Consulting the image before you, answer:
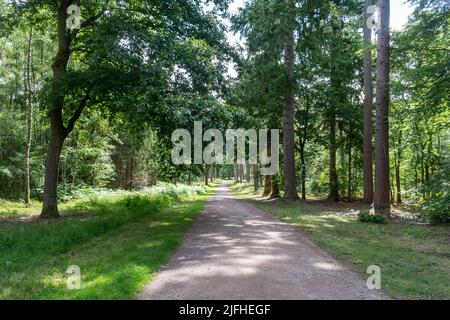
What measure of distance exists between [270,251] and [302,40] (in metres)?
16.1

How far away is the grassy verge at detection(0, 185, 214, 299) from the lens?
19.4 ft

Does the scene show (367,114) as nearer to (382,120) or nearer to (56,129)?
(382,120)

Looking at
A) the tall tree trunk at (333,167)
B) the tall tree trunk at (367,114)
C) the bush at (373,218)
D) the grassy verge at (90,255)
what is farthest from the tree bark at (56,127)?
the tall tree trunk at (333,167)

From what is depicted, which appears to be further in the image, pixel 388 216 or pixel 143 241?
pixel 388 216

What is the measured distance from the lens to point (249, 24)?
22.2 meters

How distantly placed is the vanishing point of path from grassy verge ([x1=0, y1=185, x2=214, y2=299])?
0.44 metres

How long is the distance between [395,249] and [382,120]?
7137 mm

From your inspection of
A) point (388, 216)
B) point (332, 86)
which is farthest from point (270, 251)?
point (332, 86)

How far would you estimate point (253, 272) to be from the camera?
662 centimetres

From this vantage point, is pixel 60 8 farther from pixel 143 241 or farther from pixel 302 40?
pixel 302 40

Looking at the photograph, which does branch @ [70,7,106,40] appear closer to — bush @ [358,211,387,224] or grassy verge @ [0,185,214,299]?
grassy verge @ [0,185,214,299]

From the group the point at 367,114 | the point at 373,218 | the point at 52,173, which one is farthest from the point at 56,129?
the point at 367,114
